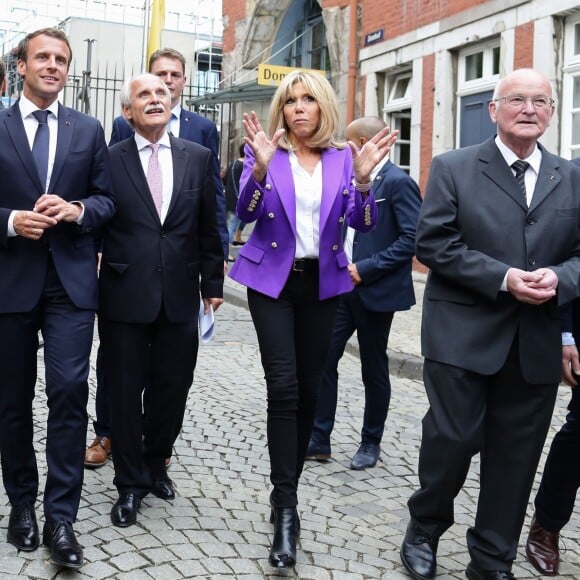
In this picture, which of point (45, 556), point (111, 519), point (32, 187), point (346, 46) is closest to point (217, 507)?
point (111, 519)

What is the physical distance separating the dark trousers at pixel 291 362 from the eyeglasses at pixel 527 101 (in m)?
1.13

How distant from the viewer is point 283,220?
13.6 ft

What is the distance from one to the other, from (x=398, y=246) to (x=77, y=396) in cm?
229

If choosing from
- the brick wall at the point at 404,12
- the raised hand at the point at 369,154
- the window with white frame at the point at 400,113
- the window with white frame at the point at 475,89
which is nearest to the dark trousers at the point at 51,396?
the raised hand at the point at 369,154

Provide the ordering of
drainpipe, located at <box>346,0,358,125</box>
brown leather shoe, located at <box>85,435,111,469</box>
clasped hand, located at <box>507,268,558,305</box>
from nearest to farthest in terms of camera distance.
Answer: clasped hand, located at <box>507,268,558,305</box> → brown leather shoe, located at <box>85,435,111,469</box> → drainpipe, located at <box>346,0,358,125</box>

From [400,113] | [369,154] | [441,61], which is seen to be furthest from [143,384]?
[400,113]

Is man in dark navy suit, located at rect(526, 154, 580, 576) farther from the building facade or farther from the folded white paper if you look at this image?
the building facade

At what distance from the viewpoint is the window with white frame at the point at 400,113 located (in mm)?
16141

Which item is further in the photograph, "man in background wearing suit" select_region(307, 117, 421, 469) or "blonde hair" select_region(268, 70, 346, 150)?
"man in background wearing suit" select_region(307, 117, 421, 469)

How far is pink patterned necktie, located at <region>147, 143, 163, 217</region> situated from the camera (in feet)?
14.3

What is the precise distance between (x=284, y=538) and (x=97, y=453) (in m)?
1.69

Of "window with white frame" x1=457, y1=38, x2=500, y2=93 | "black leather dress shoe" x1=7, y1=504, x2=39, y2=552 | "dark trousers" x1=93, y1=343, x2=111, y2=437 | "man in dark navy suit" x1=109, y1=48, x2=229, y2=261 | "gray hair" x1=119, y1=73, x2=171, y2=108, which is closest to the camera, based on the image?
"black leather dress shoe" x1=7, y1=504, x2=39, y2=552

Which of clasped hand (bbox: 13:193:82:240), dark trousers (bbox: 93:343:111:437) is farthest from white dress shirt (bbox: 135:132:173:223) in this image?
dark trousers (bbox: 93:343:111:437)

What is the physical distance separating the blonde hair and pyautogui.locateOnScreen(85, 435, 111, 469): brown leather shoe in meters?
2.08
